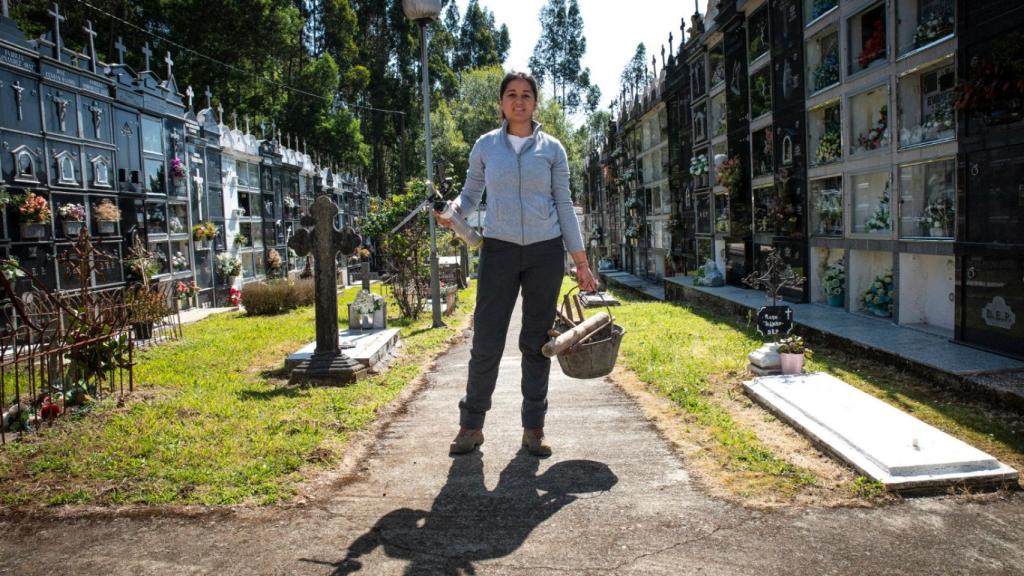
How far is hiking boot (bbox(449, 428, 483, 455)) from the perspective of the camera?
13.7 feet

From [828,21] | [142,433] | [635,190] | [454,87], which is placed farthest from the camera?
[454,87]

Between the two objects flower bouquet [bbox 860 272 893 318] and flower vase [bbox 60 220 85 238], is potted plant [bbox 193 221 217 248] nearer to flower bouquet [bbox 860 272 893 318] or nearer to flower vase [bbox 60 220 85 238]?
flower vase [bbox 60 220 85 238]

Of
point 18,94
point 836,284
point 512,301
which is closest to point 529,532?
point 512,301

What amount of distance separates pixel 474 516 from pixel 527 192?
5.61 feet

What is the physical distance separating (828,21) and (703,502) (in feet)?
35.8

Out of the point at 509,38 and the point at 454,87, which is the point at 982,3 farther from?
the point at 509,38

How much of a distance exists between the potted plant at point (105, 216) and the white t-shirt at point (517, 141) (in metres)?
13.3

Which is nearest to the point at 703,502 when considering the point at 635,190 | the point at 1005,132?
the point at 1005,132

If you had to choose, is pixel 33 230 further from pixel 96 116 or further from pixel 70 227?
pixel 96 116

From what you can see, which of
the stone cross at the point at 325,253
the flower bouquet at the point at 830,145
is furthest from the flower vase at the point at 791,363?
the flower bouquet at the point at 830,145

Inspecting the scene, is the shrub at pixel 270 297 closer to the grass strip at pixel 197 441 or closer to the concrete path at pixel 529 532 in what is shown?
the grass strip at pixel 197 441

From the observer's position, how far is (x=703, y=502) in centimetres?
337

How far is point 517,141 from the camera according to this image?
4.08 meters

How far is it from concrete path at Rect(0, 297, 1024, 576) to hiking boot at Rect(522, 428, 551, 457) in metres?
0.10
